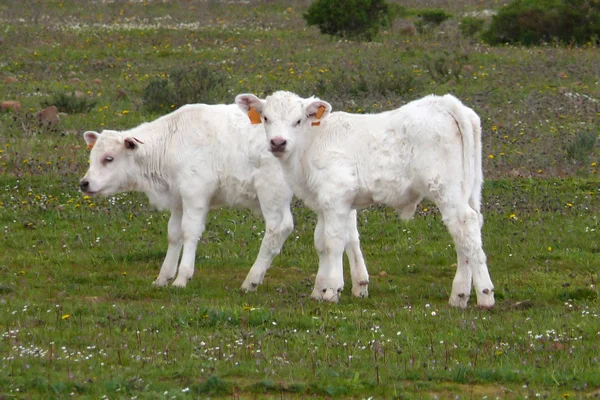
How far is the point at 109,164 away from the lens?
11.9 metres

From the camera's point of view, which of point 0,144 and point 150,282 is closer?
point 150,282

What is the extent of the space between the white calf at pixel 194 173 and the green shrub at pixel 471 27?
23344mm

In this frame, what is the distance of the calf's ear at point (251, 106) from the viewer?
36.6 feet

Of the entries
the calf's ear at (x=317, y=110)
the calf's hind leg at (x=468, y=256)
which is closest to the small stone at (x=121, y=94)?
the calf's ear at (x=317, y=110)

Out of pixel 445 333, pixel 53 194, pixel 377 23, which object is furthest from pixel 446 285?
pixel 377 23

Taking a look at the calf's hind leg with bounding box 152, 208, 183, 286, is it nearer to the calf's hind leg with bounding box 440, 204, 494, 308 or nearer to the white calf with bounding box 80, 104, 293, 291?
the white calf with bounding box 80, 104, 293, 291

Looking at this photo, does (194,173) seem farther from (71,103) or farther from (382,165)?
(71,103)

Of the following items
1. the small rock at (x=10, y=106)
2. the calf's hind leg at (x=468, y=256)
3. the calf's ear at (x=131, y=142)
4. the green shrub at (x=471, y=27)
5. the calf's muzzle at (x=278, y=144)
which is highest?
the calf's muzzle at (x=278, y=144)

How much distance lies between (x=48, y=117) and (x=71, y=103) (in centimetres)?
191

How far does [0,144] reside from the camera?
58.9 feet

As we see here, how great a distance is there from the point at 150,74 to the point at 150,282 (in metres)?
14.8

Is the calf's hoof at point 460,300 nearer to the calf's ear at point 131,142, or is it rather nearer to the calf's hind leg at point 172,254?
the calf's hind leg at point 172,254

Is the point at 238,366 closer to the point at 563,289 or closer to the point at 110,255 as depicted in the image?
the point at 563,289

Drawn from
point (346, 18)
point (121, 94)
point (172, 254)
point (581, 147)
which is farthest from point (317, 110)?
point (346, 18)
